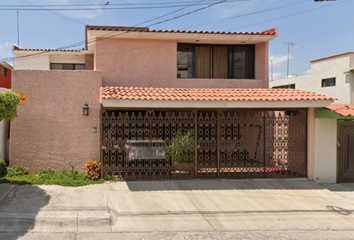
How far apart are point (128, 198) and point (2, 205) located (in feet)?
9.63

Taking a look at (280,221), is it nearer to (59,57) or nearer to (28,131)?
(28,131)

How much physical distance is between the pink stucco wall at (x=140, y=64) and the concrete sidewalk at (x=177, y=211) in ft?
14.0

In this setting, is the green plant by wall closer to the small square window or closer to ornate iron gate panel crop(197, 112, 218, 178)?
ornate iron gate panel crop(197, 112, 218, 178)

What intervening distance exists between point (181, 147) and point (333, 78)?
18242 mm

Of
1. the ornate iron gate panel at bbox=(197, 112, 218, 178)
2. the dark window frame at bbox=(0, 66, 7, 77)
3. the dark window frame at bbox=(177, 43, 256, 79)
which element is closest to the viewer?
the ornate iron gate panel at bbox=(197, 112, 218, 178)

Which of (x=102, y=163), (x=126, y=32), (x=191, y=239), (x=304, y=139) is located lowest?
(x=191, y=239)

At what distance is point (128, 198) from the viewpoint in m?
6.79

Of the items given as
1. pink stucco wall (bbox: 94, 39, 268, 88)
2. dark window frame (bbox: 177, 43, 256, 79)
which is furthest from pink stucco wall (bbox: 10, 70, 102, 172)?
dark window frame (bbox: 177, 43, 256, 79)

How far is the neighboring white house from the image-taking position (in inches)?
768

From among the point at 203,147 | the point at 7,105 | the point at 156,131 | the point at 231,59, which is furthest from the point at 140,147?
the point at 231,59

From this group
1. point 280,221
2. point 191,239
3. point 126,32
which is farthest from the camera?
point 126,32

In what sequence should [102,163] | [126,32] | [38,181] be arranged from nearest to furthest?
1. [38,181]
2. [102,163]
3. [126,32]

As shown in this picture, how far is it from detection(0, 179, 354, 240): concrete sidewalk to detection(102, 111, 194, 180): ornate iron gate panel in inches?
20.2

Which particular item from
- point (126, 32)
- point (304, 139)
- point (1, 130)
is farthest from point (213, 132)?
point (1, 130)
